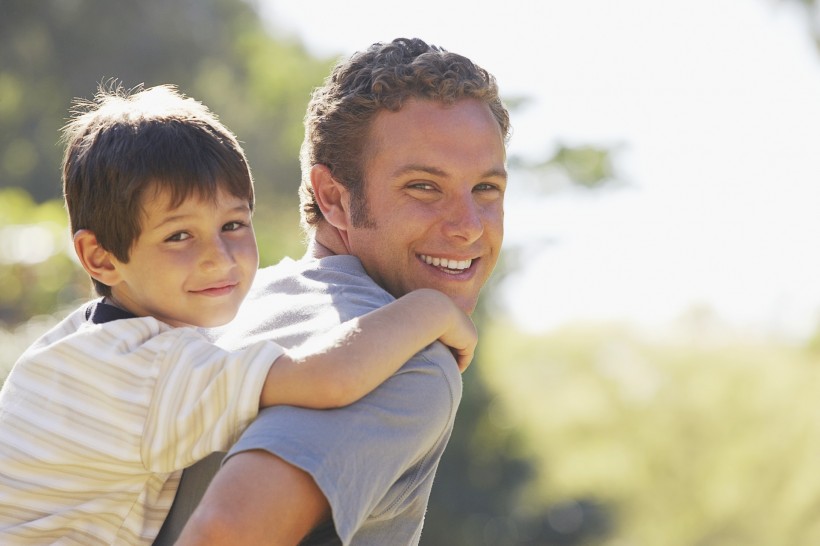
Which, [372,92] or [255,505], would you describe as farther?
[372,92]

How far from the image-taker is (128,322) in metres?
2.04

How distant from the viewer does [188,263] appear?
217 cm

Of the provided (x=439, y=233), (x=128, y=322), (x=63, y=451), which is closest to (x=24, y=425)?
(x=63, y=451)

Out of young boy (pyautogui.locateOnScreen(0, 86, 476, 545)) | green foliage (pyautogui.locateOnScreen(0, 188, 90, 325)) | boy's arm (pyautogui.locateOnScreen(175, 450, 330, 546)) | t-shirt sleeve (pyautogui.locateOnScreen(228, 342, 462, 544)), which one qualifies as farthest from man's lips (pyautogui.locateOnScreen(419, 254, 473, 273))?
green foliage (pyautogui.locateOnScreen(0, 188, 90, 325))

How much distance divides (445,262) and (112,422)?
38.0 inches

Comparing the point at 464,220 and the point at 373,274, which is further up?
the point at 464,220

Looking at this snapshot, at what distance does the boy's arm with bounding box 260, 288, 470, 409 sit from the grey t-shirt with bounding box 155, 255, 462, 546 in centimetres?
3

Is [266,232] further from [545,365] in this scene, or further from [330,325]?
[330,325]

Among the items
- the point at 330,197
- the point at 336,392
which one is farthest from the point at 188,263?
the point at 330,197

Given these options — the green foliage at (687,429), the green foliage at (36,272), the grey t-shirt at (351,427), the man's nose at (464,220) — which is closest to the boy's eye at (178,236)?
the grey t-shirt at (351,427)

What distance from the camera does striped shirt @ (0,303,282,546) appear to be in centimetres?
193

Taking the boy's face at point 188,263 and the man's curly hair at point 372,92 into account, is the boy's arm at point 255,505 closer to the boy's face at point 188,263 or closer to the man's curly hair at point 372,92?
the boy's face at point 188,263

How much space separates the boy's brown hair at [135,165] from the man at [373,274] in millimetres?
279

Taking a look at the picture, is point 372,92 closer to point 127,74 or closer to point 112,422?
point 112,422
